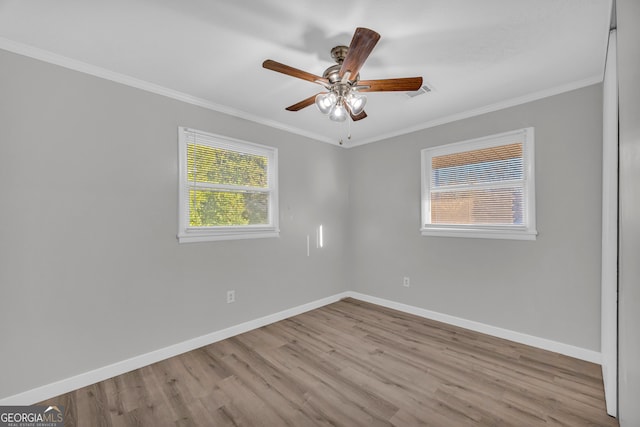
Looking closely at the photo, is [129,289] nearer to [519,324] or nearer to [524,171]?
[519,324]

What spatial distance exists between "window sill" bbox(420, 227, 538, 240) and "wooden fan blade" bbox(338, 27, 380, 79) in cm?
228

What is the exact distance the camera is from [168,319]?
2582mm

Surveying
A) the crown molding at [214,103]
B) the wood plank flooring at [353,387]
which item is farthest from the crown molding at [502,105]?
the wood plank flooring at [353,387]

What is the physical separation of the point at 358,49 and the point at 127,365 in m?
2.96

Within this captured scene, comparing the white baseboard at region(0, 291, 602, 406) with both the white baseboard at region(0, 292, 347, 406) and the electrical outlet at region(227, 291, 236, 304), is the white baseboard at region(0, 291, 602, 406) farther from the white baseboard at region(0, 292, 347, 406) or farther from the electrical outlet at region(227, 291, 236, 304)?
the electrical outlet at region(227, 291, 236, 304)

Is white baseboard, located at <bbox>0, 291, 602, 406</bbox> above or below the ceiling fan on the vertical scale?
below

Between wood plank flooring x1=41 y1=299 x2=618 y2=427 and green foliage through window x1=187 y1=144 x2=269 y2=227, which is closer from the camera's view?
wood plank flooring x1=41 y1=299 x2=618 y2=427

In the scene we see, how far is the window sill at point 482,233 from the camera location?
2.76 metres

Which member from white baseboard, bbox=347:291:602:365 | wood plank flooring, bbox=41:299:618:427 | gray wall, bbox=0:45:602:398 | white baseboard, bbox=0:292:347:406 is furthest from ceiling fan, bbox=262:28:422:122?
white baseboard, bbox=347:291:602:365

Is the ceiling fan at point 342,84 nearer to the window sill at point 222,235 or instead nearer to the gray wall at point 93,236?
the gray wall at point 93,236

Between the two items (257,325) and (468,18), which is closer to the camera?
(468,18)

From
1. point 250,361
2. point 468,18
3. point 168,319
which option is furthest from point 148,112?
point 468,18

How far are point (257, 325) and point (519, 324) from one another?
110 inches

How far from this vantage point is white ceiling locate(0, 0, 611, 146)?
160cm
